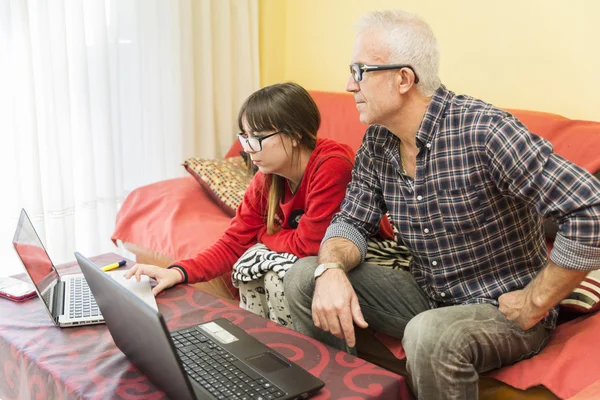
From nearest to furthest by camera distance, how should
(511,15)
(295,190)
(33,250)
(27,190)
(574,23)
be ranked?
(33,250)
(295,190)
(574,23)
(511,15)
(27,190)

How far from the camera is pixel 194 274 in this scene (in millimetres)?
1791

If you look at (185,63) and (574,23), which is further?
(185,63)

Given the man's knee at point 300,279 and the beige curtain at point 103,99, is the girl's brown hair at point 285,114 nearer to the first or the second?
the man's knee at point 300,279

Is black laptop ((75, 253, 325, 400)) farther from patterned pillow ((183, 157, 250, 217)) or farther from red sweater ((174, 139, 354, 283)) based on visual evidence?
patterned pillow ((183, 157, 250, 217))

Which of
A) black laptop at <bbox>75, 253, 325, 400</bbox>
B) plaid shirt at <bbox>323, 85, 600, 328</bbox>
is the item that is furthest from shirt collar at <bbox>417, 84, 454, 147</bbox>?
black laptop at <bbox>75, 253, 325, 400</bbox>

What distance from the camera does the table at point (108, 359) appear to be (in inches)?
47.9

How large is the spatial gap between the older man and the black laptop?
10.4 inches

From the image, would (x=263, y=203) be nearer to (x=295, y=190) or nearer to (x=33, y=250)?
(x=295, y=190)

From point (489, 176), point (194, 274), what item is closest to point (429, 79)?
point (489, 176)

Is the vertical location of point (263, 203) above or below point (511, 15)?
below

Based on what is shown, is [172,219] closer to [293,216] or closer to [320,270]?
[293,216]

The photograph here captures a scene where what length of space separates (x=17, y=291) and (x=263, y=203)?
0.74m

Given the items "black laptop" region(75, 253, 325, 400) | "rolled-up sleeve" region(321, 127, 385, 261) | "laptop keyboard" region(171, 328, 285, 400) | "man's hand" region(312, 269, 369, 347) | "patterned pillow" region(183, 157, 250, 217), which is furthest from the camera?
"patterned pillow" region(183, 157, 250, 217)

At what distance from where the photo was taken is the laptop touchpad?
1.25 m
